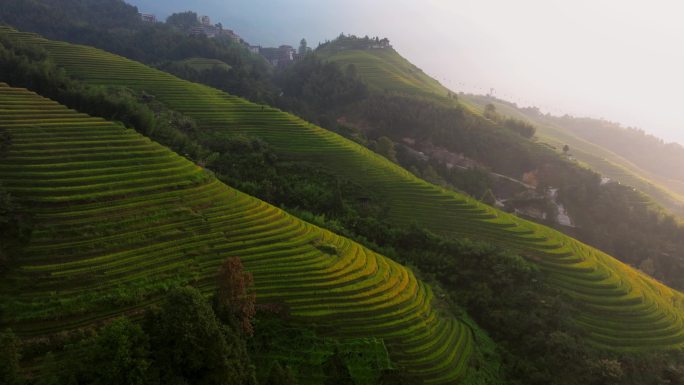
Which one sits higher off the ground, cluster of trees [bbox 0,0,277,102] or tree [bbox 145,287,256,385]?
cluster of trees [bbox 0,0,277,102]

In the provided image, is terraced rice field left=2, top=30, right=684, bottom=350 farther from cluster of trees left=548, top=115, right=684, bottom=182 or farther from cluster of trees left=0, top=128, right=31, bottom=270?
cluster of trees left=548, top=115, right=684, bottom=182

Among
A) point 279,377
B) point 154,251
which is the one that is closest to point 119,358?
point 279,377

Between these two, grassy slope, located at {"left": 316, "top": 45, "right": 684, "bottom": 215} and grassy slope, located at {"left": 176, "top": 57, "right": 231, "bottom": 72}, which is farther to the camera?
grassy slope, located at {"left": 316, "top": 45, "right": 684, "bottom": 215}

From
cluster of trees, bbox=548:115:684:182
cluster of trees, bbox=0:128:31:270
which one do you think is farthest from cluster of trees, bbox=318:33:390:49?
cluster of trees, bbox=0:128:31:270

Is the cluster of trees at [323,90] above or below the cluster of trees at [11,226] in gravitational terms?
above

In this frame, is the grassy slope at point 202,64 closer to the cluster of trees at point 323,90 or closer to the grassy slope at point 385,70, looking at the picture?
the cluster of trees at point 323,90

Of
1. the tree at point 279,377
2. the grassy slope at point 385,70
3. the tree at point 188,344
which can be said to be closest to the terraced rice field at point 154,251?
the tree at point 279,377

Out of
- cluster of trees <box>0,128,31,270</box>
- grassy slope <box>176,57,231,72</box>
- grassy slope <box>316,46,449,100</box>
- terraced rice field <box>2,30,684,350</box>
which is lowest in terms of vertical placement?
cluster of trees <box>0,128,31,270</box>
